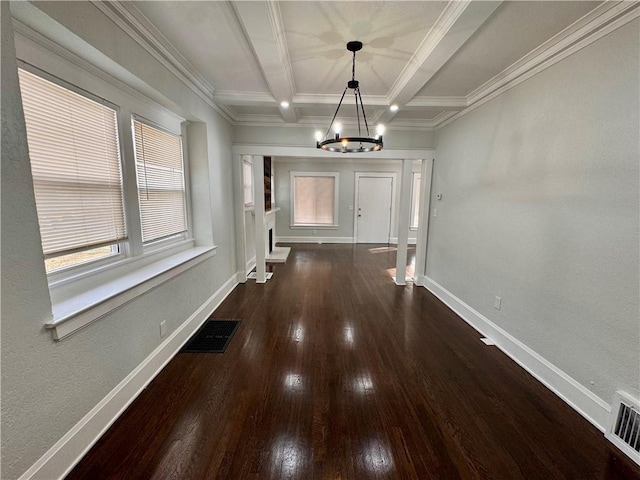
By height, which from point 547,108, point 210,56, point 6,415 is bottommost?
point 6,415

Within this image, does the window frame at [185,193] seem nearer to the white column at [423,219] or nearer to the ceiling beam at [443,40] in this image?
the ceiling beam at [443,40]

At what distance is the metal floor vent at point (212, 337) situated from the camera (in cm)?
251

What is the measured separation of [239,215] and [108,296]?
269 cm

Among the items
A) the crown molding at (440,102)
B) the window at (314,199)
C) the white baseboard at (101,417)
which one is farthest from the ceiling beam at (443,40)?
the window at (314,199)

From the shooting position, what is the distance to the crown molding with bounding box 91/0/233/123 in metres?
1.62

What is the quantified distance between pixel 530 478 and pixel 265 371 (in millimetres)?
1715

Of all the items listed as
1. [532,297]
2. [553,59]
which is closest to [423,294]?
[532,297]

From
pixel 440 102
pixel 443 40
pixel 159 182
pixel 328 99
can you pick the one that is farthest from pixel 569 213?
pixel 159 182

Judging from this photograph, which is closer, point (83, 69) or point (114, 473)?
point (114, 473)

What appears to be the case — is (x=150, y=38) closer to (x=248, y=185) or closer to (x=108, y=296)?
(x=108, y=296)

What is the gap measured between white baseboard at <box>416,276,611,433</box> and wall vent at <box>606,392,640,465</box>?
0.19 ft

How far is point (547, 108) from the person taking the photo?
2125mm

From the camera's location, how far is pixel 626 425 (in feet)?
5.07

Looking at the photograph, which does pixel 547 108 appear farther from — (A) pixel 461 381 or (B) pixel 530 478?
(B) pixel 530 478
